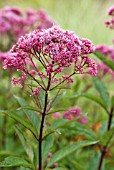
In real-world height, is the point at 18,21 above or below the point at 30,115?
above

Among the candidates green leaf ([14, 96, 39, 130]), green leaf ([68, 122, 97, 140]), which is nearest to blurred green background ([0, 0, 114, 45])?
green leaf ([68, 122, 97, 140])

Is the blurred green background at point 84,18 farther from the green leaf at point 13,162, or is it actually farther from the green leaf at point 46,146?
the green leaf at point 13,162

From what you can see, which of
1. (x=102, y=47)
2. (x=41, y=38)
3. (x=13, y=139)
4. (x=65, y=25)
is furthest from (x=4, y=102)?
(x=65, y=25)

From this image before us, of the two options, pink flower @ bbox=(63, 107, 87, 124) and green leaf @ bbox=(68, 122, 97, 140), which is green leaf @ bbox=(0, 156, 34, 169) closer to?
green leaf @ bbox=(68, 122, 97, 140)

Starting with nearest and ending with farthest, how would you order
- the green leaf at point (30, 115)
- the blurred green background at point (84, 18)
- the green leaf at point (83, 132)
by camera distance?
the green leaf at point (30, 115) → the green leaf at point (83, 132) → the blurred green background at point (84, 18)

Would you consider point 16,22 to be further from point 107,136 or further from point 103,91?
point 107,136

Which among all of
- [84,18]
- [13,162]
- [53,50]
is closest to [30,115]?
[13,162]

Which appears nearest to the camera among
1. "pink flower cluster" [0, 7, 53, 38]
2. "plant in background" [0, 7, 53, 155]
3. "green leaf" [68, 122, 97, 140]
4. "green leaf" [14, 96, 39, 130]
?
"green leaf" [14, 96, 39, 130]

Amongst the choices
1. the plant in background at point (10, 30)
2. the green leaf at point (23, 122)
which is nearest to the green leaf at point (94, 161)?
the plant in background at point (10, 30)
